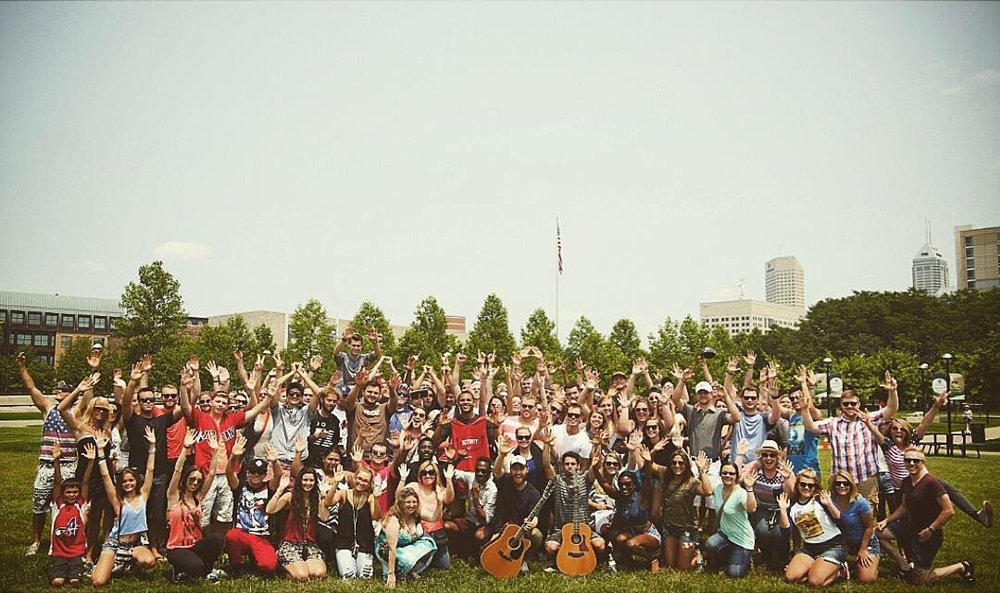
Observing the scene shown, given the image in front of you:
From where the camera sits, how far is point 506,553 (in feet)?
30.4

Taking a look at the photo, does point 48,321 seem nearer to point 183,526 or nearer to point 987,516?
point 183,526

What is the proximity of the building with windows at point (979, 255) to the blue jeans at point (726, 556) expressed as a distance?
65.4 meters

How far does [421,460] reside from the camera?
33.1ft

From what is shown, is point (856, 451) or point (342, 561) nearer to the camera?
point (342, 561)

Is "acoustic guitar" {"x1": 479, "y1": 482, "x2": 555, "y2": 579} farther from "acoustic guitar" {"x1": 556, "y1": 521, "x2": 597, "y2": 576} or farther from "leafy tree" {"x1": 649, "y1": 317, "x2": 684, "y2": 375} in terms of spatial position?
"leafy tree" {"x1": 649, "y1": 317, "x2": 684, "y2": 375}

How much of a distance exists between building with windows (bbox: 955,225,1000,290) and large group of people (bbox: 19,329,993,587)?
210 feet

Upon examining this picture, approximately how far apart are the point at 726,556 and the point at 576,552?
194cm

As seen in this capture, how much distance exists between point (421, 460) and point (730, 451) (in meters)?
4.48

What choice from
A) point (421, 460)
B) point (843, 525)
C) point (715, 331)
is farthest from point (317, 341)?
point (843, 525)

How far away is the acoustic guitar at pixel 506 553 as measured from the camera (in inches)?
A: 362

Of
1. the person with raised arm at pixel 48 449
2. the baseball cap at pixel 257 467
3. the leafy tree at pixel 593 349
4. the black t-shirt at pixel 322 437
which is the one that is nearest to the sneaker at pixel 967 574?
the black t-shirt at pixel 322 437

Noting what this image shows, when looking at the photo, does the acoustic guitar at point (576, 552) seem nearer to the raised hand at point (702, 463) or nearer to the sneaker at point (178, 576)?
the raised hand at point (702, 463)

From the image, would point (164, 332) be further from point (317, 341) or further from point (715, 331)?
point (715, 331)

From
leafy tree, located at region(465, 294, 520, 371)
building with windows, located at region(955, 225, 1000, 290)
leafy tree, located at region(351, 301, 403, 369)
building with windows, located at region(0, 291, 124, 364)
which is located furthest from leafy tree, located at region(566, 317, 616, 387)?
building with windows, located at region(0, 291, 124, 364)
